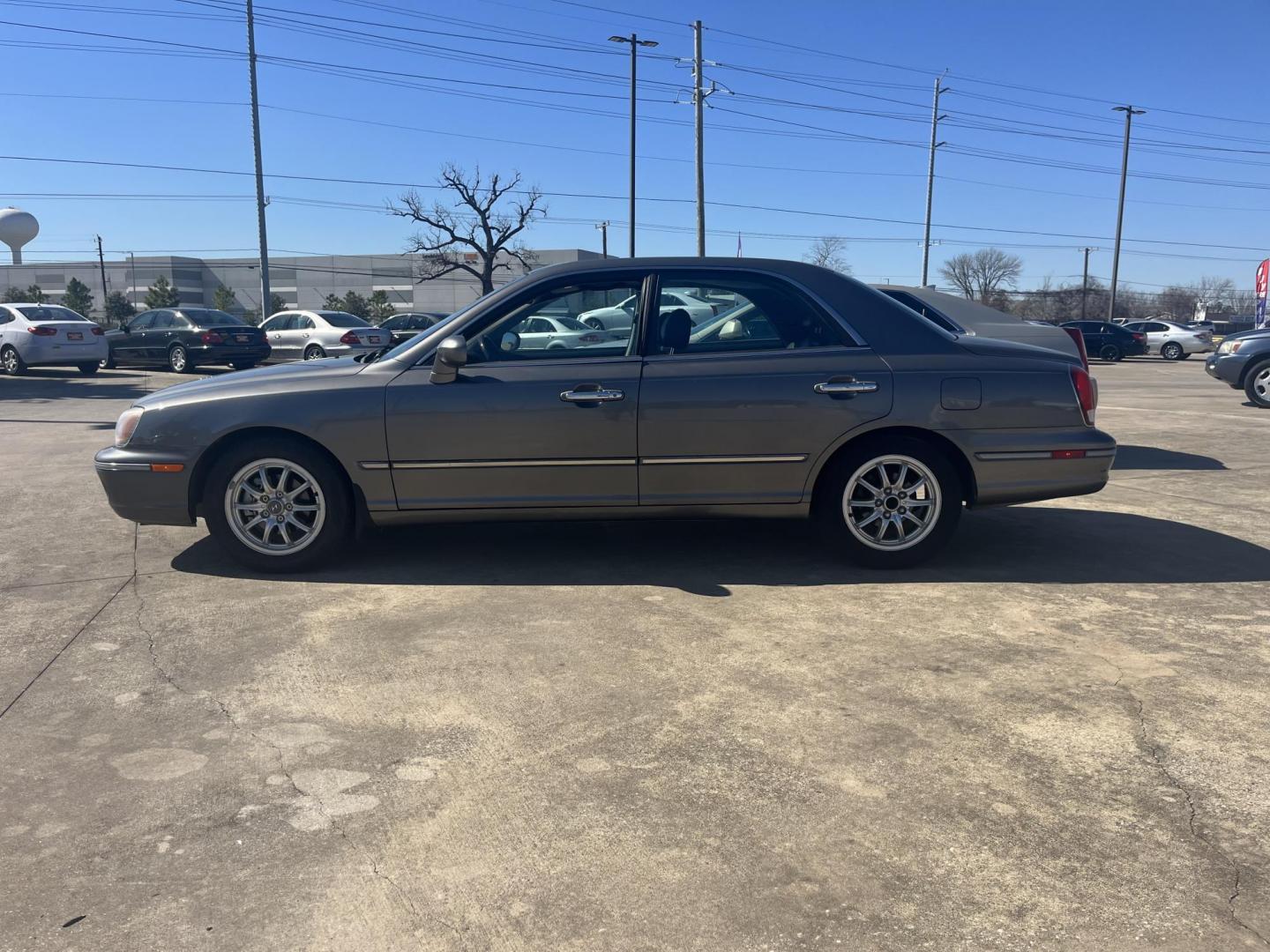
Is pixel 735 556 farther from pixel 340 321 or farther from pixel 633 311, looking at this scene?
pixel 340 321

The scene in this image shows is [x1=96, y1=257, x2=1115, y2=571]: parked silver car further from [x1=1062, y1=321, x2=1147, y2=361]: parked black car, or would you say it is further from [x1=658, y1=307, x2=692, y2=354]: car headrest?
[x1=1062, y1=321, x2=1147, y2=361]: parked black car

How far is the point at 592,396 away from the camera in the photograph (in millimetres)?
4977

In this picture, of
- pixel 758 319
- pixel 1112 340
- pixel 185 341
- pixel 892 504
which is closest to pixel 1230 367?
pixel 892 504

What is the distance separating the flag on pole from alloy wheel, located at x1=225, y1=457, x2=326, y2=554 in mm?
34354

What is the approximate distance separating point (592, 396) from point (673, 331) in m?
0.55

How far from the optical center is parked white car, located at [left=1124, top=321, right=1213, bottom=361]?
36.8m

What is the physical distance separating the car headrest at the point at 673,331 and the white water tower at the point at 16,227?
308ft

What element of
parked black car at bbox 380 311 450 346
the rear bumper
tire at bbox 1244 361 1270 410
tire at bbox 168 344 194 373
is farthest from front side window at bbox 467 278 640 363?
parked black car at bbox 380 311 450 346

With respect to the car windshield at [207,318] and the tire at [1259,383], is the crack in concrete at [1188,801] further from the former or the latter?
the car windshield at [207,318]

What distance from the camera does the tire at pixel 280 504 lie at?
5125mm

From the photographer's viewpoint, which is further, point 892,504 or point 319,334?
point 319,334

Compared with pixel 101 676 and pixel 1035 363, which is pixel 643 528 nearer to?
pixel 1035 363

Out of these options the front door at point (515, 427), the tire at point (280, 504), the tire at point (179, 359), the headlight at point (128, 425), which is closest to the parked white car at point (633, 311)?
the front door at point (515, 427)

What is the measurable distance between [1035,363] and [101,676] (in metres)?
4.56
